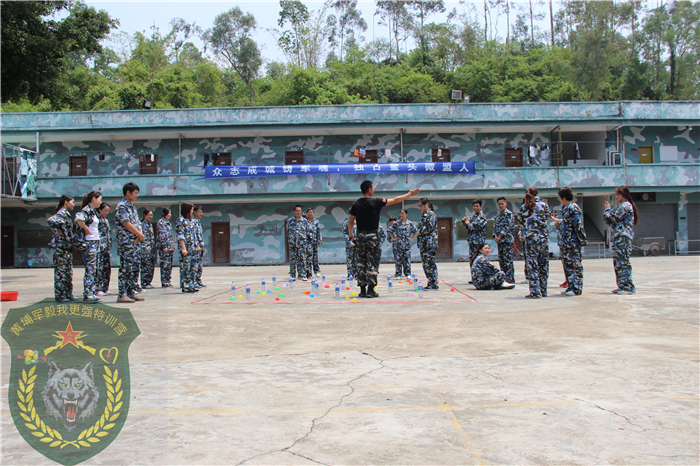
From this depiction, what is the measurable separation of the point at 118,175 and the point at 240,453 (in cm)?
2839

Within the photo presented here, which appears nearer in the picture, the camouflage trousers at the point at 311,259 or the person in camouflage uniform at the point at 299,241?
the person in camouflage uniform at the point at 299,241

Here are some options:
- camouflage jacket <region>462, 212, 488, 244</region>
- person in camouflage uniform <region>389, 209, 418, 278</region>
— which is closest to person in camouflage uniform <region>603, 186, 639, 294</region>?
camouflage jacket <region>462, 212, 488, 244</region>

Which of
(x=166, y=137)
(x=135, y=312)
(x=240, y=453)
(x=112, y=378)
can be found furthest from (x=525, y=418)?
(x=166, y=137)

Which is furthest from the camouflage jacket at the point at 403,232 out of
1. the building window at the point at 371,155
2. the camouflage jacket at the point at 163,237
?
the building window at the point at 371,155

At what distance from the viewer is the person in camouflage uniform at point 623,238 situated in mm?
9773

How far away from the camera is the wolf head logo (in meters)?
2.67

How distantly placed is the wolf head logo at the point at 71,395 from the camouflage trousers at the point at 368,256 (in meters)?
6.57

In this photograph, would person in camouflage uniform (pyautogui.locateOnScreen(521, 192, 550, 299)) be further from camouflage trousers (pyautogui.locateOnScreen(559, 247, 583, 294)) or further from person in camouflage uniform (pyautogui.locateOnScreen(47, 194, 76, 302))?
person in camouflage uniform (pyautogui.locateOnScreen(47, 194, 76, 302))

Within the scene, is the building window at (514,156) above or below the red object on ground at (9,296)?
above

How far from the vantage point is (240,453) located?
8.89 feet

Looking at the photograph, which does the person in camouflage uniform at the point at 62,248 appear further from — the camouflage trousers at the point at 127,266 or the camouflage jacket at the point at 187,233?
the camouflage jacket at the point at 187,233

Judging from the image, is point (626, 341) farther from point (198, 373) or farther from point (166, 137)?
point (166, 137)

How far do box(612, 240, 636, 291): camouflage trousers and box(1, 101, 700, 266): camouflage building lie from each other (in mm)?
17798

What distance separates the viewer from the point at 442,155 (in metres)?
29.0
